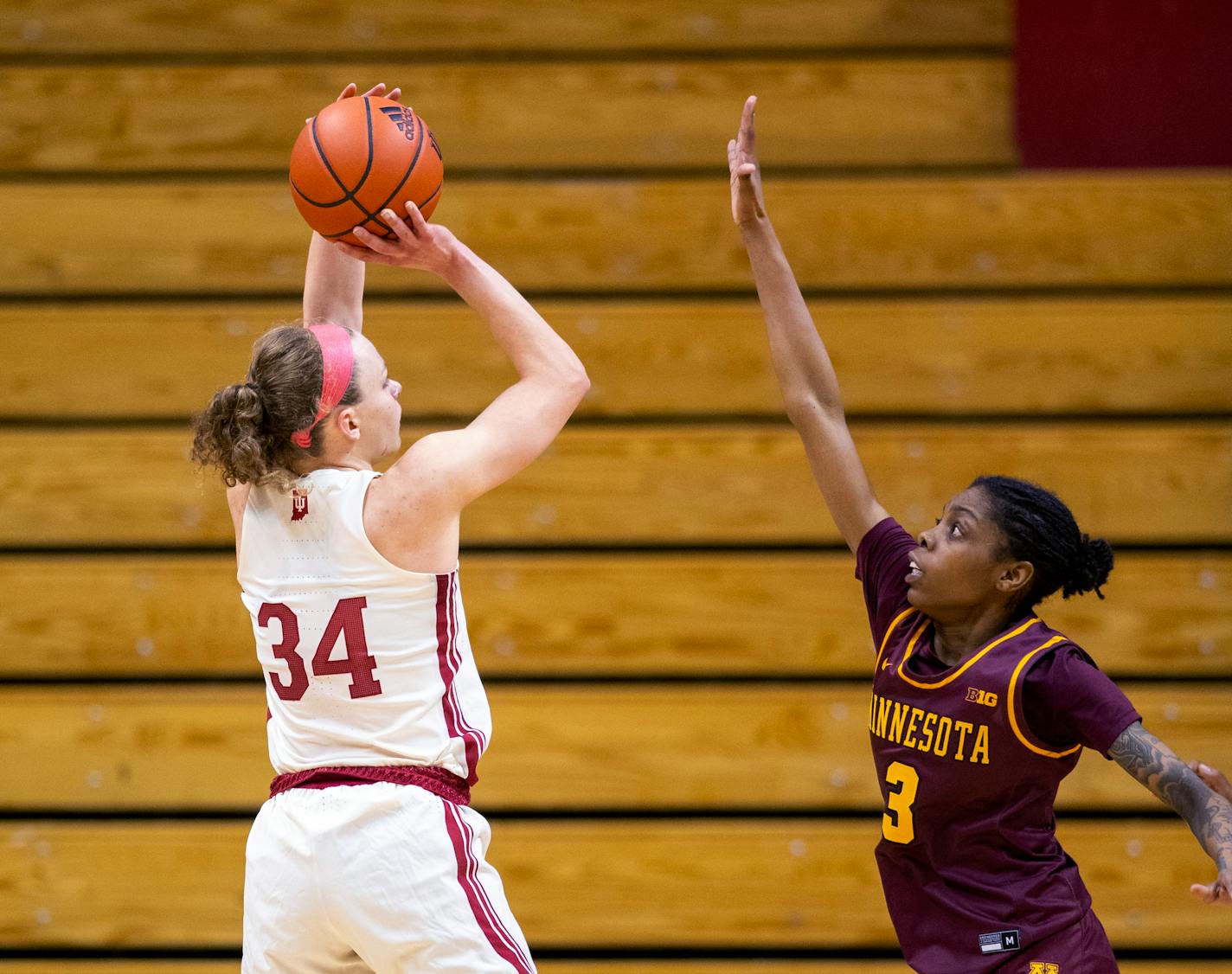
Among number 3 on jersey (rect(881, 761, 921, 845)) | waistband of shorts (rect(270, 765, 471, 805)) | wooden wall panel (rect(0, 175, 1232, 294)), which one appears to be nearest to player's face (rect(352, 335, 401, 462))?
waistband of shorts (rect(270, 765, 471, 805))

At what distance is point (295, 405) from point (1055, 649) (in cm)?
127

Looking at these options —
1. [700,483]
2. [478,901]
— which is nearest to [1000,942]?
[478,901]

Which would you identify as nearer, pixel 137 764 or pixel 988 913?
pixel 988 913

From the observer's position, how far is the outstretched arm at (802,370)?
→ 8.06 ft

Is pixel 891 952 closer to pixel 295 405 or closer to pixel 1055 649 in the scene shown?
pixel 1055 649

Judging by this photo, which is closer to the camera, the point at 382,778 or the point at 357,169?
the point at 382,778

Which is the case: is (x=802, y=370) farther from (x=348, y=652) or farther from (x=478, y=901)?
(x=478, y=901)

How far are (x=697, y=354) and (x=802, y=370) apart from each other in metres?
1.77

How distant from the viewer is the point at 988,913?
2141 millimetres

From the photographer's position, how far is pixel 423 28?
4.39 meters

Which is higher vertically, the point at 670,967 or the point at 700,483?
the point at 700,483

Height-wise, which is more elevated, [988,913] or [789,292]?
[789,292]

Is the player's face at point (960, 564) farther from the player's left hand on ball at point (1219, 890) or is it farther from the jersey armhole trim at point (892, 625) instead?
the player's left hand on ball at point (1219, 890)

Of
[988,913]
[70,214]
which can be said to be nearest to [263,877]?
[988,913]
